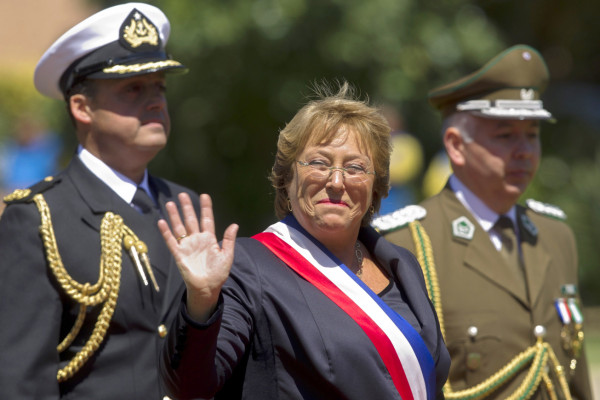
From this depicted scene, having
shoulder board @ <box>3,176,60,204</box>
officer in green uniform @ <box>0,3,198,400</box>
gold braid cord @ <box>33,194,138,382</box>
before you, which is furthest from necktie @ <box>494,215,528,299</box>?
shoulder board @ <box>3,176,60,204</box>

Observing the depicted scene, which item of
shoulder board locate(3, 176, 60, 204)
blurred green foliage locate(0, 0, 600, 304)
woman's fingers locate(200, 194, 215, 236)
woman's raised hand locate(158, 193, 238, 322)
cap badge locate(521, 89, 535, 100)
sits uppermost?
woman's fingers locate(200, 194, 215, 236)

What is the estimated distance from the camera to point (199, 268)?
2.85m

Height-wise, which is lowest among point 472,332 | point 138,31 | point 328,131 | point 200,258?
point 472,332

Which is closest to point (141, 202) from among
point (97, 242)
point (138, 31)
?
point (97, 242)

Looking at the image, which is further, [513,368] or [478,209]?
[478,209]

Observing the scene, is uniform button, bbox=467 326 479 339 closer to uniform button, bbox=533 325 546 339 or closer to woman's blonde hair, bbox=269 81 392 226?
uniform button, bbox=533 325 546 339

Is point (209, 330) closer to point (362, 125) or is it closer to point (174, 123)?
point (362, 125)

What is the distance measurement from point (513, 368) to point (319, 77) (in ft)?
19.9

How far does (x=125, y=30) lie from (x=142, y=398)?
1494mm

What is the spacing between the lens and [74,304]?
396cm

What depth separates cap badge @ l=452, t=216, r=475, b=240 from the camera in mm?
4582

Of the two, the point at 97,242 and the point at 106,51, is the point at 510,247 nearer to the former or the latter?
the point at 97,242

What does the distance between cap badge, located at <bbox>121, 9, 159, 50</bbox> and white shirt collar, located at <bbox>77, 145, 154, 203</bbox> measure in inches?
19.0

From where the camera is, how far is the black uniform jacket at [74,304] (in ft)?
12.5
